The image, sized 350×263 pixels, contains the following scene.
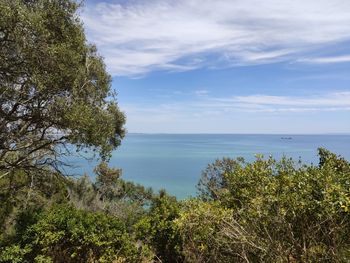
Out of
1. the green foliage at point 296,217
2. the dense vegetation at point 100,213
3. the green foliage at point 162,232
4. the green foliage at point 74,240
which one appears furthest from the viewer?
the green foliage at point 162,232

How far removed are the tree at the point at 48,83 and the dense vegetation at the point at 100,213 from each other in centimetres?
2

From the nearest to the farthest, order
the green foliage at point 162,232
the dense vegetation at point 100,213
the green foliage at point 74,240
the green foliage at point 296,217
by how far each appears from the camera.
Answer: the green foliage at point 296,217 → the dense vegetation at point 100,213 → the green foliage at point 74,240 → the green foliage at point 162,232

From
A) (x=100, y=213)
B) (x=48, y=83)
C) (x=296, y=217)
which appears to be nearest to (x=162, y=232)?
(x=100, y=213)

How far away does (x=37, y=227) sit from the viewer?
7.30 m

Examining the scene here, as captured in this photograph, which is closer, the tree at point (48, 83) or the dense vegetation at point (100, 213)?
the dense vegetation at point (100, 213)

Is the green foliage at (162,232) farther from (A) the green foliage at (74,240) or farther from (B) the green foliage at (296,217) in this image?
(B) the green foliage at (296,217)

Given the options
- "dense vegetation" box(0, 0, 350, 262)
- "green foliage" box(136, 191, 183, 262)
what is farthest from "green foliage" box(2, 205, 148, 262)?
"green foliage" box(136, 191, 183, 262)

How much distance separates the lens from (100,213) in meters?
8.20

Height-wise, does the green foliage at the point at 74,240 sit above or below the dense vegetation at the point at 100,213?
below

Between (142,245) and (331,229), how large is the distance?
499cm

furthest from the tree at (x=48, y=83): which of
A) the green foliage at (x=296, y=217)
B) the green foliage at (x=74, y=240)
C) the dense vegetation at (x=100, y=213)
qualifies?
the green foliage at (x=296, y=217)

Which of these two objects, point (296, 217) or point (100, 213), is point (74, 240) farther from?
point (296, 217)

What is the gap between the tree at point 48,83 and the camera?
683 cm

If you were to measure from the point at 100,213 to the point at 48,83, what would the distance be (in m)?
3.03
